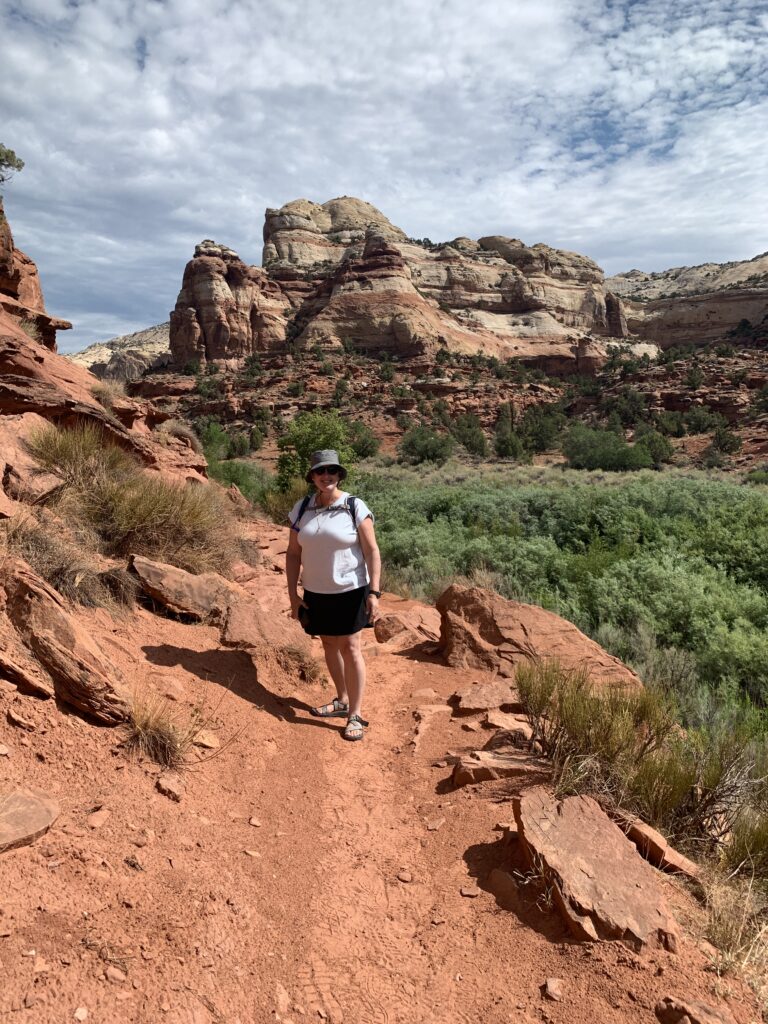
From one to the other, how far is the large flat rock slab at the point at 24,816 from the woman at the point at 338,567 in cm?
189

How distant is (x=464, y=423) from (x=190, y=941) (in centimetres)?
4339

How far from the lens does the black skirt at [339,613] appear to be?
387cm

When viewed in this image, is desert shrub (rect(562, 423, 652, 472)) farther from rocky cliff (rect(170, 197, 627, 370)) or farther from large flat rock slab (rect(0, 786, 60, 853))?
large flat rock slab (rect(0, 786, 60, 853))

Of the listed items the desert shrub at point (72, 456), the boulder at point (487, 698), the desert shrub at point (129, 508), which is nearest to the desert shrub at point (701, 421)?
the desert shrub at point (129, 508)

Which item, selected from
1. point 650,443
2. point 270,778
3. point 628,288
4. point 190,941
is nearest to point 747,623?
point 270,778

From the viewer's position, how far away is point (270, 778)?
3.19 m

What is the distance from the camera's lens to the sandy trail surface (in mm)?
1797

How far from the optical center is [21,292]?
15336mm

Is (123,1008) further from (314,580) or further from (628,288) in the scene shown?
(628,288)

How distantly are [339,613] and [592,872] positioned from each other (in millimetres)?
2070

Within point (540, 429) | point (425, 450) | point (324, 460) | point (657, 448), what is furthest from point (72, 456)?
point (540, 429)

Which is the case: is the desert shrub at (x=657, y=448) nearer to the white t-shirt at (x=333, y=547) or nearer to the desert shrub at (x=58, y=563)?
the white t-shirt at (x=333, y=547)

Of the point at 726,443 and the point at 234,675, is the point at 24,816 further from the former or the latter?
the point at 726,443

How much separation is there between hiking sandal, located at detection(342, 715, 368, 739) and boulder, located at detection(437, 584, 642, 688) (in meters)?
1.47
